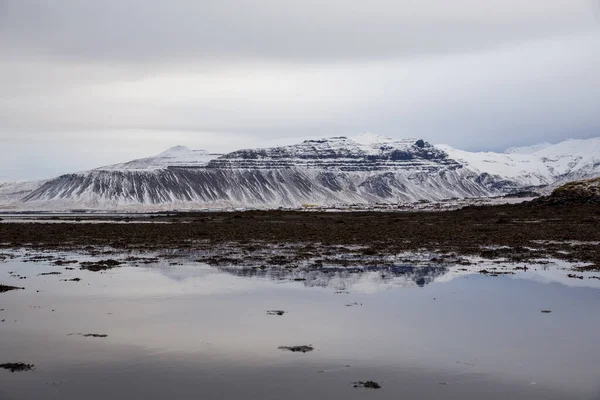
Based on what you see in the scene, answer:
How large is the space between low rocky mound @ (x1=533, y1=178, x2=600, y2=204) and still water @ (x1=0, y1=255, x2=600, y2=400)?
230ft

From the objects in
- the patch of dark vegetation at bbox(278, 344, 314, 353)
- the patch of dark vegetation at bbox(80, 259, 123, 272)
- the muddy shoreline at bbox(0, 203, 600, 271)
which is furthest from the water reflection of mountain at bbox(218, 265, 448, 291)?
the patch of dark vegetation at bbox(278, 344, 314, 353)

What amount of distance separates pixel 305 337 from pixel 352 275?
11074 millimetres

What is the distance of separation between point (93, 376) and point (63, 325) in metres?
5.15

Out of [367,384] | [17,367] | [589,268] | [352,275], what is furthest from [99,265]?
[589,268]

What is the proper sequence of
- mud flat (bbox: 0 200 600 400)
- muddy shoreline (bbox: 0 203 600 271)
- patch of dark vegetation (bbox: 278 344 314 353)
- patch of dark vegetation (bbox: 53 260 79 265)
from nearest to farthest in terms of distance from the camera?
mud flat (bbox: 0 200 600 400), patch of dark vegetation (bbox: 278 344 314 353), patch of dark vegetation (bbox: 53 260 79 265), muddy shoreline (bbox: 0 203 600 271)

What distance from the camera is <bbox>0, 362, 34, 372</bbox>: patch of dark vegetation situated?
13.0m

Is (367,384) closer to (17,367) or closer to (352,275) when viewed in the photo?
(17,367)

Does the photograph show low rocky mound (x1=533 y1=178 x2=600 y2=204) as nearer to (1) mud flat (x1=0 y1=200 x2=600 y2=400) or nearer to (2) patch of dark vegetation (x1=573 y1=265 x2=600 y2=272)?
(1) mud flat (x1=0 y1=200 x2=600 y2=400)

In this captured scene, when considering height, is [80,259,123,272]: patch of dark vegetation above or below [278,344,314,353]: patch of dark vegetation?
below

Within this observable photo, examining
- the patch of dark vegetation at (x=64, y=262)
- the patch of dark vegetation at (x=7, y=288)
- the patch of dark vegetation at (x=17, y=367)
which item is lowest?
the patch of dark vegetation at (x=64, y=262)

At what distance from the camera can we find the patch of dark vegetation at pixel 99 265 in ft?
97.7

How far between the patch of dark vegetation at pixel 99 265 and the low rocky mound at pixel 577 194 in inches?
2875

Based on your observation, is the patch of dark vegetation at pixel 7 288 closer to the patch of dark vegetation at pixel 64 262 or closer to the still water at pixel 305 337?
the still water at pixel 305 337

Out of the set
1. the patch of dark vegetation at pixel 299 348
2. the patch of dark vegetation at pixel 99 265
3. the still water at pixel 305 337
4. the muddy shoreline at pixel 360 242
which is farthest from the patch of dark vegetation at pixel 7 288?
the patch of dark vegetation at pixel 299 348
